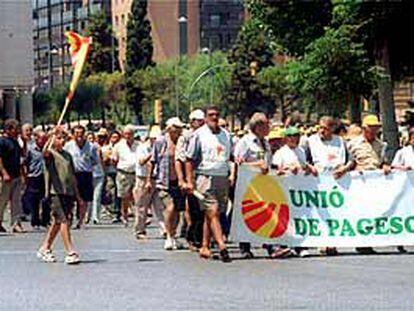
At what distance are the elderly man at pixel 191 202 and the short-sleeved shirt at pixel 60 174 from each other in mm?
1468

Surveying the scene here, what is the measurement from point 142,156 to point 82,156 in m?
2.21

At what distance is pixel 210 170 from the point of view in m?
16.3

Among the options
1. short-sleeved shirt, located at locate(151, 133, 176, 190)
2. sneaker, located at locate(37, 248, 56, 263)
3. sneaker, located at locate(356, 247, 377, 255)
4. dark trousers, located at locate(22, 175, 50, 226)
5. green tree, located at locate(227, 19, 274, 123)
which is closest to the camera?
sneaker, located at locate(37, 248, 56, 263)

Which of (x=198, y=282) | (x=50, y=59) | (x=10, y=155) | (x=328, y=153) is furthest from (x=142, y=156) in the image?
(x=50, y=59)

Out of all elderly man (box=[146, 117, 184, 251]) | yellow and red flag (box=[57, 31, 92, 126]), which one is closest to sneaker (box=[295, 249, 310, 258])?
elderly man (box=[146, 117, 184, 251])

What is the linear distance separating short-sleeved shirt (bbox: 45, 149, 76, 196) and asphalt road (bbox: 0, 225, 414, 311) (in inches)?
36.6

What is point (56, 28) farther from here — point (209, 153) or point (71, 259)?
point (71, 259)

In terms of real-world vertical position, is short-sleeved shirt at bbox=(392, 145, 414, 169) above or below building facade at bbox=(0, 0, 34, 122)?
below

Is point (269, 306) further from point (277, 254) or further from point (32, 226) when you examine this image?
point (32, 226)

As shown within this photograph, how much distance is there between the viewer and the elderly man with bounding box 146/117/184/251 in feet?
58.6

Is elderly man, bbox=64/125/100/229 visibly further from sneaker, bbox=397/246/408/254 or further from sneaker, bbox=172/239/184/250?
sneaker, bbox=397/246/408/254

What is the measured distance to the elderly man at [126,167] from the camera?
23.5 meters

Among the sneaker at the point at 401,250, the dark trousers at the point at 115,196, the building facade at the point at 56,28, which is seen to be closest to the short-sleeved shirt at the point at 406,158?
the sneaker at the point at 401,250

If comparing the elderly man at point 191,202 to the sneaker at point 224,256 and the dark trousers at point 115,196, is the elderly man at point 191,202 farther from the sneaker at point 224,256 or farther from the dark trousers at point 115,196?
the dark trousers at point 115,196
